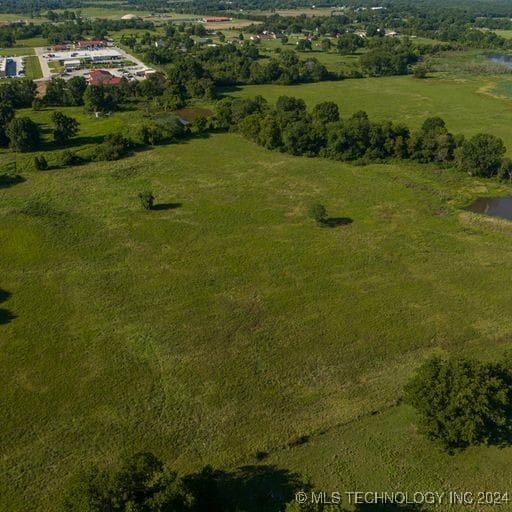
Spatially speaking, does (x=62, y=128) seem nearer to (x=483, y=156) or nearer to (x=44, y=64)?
(x=483, y=156)

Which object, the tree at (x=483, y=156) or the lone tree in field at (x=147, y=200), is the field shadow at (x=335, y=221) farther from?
the tree at (x=483, y=156)

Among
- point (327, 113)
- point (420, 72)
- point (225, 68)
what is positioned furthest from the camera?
point (420, 72)

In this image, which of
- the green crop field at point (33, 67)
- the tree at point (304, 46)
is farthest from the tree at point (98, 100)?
the tree at point (304, 46)

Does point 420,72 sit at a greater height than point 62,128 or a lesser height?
lesser

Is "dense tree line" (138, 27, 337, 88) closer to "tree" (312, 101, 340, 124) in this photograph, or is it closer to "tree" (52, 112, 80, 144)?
"tree" (312, 101, 340, 124)

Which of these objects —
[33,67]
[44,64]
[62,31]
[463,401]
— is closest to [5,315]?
[463,401]

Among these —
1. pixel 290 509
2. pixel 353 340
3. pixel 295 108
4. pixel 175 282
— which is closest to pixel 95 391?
pixel 175 282
